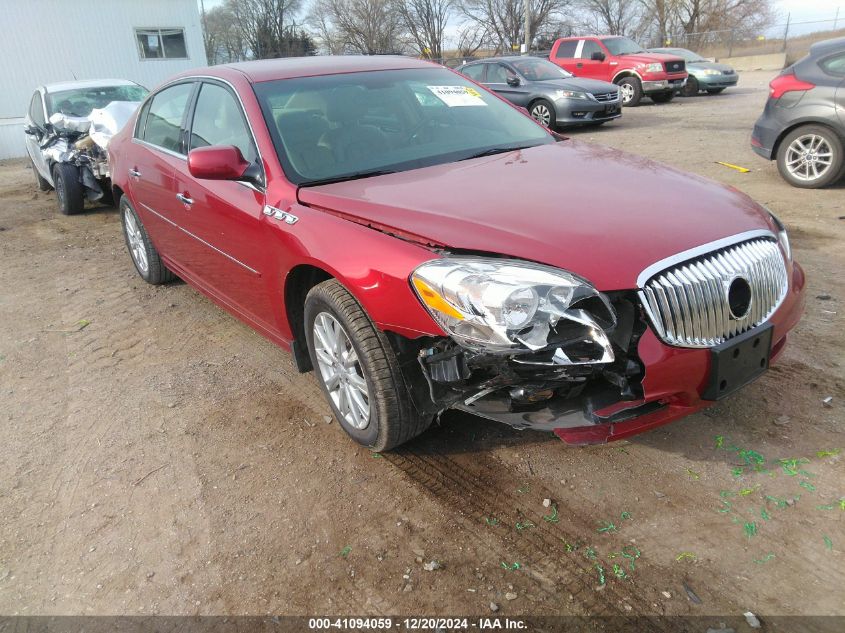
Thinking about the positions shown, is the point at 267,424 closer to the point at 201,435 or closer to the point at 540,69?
the point at 201,435

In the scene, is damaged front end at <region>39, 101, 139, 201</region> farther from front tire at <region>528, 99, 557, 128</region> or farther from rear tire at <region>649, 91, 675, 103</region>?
rear tire at <region>649, 91, 675, 103</region>

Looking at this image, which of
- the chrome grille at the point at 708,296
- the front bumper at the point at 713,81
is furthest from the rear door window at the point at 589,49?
the chrome grille at the point at 708,296

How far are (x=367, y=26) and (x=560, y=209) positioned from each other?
1884 inches

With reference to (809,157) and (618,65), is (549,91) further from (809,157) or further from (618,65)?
(809,157)

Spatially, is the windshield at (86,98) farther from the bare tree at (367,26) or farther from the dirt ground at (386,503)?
the bare tree at (367,26)

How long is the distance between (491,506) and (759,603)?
3.20 feet

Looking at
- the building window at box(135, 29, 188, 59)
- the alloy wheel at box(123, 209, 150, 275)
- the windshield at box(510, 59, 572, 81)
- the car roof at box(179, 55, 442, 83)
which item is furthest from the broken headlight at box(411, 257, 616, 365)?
the building window at box(135, 29, 188, 59)

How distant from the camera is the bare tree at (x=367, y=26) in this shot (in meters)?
45.1

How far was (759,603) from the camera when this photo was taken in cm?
205

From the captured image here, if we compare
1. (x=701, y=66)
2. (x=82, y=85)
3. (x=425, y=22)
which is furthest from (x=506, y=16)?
(x=82, y=85)

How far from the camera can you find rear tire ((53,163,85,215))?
8.58 metres

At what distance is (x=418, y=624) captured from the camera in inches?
82.7

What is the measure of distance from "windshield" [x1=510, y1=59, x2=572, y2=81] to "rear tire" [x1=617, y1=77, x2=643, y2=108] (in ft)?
13.6

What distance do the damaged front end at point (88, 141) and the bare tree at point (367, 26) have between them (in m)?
38.8
